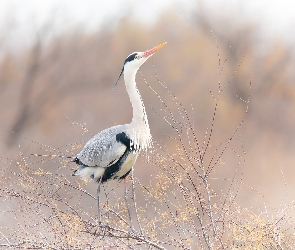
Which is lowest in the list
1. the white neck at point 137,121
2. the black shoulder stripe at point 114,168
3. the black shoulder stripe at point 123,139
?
the black shoulder stripe at point 114,168

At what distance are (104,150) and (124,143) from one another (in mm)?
80

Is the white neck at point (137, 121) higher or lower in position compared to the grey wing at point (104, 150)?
higher

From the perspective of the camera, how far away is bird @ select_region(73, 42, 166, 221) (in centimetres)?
184

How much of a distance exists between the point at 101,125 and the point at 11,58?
1242mm

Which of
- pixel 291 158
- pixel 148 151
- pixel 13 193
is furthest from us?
pixel 291 158

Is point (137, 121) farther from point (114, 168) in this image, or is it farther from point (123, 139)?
point (114, 168)

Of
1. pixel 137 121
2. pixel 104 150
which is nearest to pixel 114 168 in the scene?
pixel 104 150

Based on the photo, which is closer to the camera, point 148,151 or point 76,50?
point 148,151

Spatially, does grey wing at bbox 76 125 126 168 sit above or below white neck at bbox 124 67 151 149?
below

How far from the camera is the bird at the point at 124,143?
184cm

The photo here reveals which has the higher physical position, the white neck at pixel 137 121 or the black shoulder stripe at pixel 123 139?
the white neck at pixel 137 121

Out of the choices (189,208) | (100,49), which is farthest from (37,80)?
(189,208)

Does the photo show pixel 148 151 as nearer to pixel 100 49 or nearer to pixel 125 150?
pixel 125 150

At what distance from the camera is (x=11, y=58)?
18.6 ft
